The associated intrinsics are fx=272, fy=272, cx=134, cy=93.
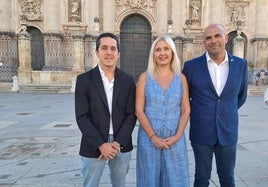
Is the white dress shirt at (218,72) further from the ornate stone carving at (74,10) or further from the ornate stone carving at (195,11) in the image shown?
the ornate stone carving at (195,11)

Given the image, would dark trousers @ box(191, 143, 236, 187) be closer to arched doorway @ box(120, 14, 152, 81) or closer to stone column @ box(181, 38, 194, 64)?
stone column @ box(181, 38, 194, 64)

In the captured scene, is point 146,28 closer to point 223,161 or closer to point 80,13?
point 80,13

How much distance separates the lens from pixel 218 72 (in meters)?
2.95

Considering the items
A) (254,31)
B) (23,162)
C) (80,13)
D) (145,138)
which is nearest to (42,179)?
(23,162)

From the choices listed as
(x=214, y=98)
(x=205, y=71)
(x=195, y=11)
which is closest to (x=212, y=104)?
(x=214, y=98)

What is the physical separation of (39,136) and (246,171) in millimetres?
4827

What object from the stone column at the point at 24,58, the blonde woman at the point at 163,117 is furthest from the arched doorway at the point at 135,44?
the blonde woman at the point at 163,117

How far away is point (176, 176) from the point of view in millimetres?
2775

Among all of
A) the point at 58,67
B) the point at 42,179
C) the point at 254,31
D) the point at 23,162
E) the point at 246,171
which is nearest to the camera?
the point at 42,179

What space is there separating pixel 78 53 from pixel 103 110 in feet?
62.1

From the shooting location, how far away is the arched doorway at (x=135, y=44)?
2455 cm

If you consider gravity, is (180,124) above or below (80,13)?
below

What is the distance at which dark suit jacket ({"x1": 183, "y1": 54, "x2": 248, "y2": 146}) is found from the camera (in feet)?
9.44

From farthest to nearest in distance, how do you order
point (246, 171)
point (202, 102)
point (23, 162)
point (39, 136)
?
point (39, 136) → point (23, 162) → point (246, 171) → point (202, 102)
